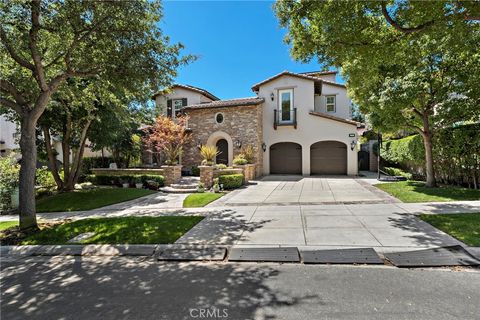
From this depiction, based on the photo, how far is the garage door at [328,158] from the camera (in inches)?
700

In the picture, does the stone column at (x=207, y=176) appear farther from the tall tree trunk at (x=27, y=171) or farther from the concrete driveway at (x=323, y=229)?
the tall tree trunk at (x=27, y=171)

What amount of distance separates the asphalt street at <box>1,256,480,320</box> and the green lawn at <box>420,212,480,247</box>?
4.45ft

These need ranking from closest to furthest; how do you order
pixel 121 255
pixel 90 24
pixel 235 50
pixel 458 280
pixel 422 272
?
pixel 458 280 < pixel 422 272 < pixel 121 255 < pixel 90 24 < pixel 235 50

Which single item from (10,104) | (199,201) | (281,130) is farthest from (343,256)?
(281,130)

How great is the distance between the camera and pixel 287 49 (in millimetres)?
8633

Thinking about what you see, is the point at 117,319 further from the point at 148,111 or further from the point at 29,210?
the point at 148,111

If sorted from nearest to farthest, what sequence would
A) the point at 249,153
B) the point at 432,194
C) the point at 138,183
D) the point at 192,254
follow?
the point at 192,254, the point at 432,194, the point at 138,183, the point at 249,153

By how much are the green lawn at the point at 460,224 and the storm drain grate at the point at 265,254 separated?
11.0ft

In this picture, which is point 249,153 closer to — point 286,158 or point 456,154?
point 286,158

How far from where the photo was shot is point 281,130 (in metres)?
18.4

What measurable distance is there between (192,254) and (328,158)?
608 inches

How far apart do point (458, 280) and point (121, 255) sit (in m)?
5.92

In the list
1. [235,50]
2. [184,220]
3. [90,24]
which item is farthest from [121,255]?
[235,50]

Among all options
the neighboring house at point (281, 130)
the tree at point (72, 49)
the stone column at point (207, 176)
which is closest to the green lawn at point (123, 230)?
the tree at point (72, 49)
